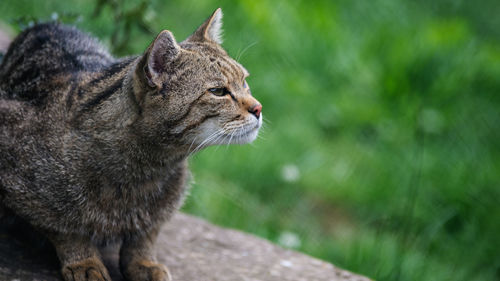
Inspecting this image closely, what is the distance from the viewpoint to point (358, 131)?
660 centimetres

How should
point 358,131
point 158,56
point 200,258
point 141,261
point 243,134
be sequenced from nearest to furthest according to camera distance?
point 158,56
point 243,134
point 141,261
point 200,258
point 358,131

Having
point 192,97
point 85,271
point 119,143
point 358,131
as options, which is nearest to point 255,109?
point 192,97

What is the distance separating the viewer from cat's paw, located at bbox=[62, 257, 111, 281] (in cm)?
290

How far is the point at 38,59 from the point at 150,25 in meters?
1.20

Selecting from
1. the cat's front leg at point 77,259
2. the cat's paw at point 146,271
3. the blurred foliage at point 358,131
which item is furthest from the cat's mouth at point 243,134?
the blurred foliage at point 358,131

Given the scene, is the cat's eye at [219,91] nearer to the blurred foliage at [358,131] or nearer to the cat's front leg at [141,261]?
the cat's front leg at [141,261]

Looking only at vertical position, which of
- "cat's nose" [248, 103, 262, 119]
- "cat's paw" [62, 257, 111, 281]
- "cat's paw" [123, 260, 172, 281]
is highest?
"cat's nose" [248, 103, 262, 119]

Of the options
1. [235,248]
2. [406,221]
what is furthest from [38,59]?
[406,221]

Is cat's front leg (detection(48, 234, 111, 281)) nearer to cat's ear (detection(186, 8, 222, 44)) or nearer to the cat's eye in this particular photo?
the cat's eye

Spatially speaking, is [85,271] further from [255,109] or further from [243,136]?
[255,109]

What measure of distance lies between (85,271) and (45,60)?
A: 120 centimetres

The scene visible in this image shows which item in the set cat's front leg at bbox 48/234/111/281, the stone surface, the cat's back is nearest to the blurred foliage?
the stone surface

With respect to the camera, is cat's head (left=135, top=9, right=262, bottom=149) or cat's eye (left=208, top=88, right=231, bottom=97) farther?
cat's eye (left=208, top=88, right=231, bottom=97)

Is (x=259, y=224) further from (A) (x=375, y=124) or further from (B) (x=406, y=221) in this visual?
(A) (x=375, y=124)
